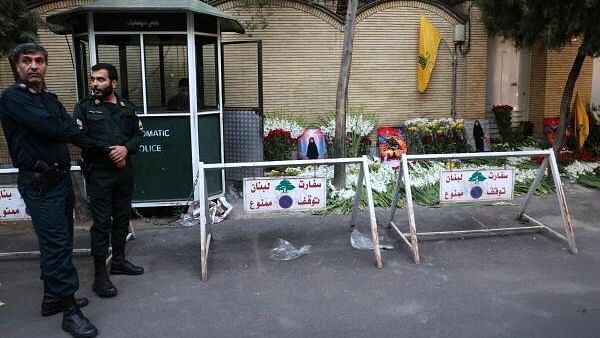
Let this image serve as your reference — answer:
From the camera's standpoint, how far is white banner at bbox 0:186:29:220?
532cm

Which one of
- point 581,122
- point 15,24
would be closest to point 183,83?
point 15,24

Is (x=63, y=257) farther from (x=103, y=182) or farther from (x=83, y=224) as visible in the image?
(x=83, y=224)

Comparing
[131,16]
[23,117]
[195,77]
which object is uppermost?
[131,16]

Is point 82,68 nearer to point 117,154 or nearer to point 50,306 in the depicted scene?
point 117,154

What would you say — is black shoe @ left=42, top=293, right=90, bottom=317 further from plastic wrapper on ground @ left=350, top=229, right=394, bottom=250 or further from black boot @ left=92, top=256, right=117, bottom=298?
plastic wrapper on ground @ left=350, top=229, right=394, bottom=250

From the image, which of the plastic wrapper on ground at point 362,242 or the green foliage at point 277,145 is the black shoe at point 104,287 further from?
the green foliage at point 277,145

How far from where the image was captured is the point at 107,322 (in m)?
4.06

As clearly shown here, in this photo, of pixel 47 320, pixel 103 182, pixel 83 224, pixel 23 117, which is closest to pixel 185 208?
pixel 83 224

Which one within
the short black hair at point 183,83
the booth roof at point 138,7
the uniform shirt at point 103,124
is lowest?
the uniform shirt at point 103,124

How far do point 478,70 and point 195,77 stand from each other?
6589 millimetres

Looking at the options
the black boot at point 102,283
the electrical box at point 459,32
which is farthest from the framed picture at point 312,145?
the black boot at point 102,283

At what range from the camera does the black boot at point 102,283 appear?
14.8ft

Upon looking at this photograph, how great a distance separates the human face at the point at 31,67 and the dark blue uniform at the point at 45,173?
0.07m

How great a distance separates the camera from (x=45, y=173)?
379cm
